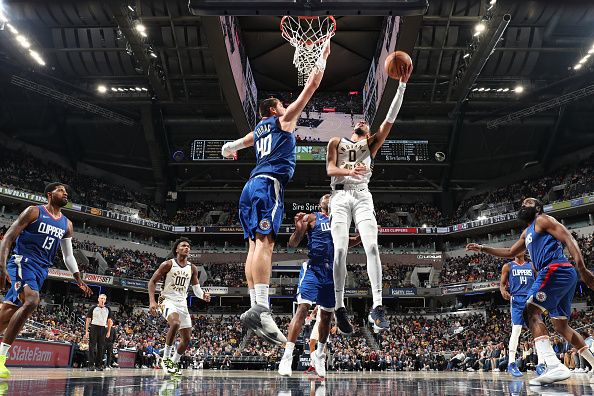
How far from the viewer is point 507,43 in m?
26.7

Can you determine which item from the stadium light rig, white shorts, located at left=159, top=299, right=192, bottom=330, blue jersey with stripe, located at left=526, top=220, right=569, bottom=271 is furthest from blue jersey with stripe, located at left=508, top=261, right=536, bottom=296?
the stadium light rig

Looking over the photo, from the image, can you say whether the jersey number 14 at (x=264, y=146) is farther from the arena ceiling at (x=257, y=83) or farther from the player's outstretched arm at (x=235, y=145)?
the arena ceiling at (x=257, y=83)

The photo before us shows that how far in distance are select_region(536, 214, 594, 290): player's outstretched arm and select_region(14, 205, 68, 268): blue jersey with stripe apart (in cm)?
598

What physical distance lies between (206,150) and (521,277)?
28.8 meters

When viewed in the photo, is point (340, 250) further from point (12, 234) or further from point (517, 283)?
point (517, 283)

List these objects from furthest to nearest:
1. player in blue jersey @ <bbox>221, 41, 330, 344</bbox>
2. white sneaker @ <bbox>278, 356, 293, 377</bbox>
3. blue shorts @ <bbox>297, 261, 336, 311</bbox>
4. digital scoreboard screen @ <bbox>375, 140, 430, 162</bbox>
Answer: digital scoreboard screen @ <bbox>375, 140, 430, 162</bbox> → blue shorts @ <bbox>297, 261, 336, 311</bbox> → white sneaker @ <bbox>278, 356, 293, 377</bbox> → player in blue jersey @ <bbox>221, 41, 330, 344</bbox>

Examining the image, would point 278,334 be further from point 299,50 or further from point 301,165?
point 301,165

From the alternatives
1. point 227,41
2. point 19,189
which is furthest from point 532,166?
point 19,189

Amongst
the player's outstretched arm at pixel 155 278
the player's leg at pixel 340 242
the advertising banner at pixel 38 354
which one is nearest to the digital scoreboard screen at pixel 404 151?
the advertising banner at pixel 38 354

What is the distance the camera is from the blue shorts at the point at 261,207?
14.4 feet

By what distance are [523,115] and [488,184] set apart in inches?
376

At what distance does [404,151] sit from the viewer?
3488 centimetres

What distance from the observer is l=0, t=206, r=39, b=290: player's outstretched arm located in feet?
16.9

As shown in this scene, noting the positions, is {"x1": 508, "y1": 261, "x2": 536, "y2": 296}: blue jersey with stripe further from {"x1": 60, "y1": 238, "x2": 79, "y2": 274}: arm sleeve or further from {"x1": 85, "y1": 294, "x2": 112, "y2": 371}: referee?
{"x1": 85, "y1": 294, "x2": 112, "y2": 371}: referee
